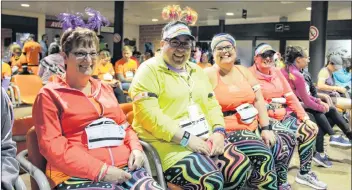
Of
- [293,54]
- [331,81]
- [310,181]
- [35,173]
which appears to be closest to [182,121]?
[35,173]

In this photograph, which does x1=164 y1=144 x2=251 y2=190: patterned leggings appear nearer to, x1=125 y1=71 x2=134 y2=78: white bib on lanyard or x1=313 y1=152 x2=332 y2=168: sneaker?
x1=313 y1=152 x2=332 y2=168: sneaker

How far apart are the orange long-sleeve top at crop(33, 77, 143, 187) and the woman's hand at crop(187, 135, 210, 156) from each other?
1.22 feet

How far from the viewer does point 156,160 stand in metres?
1.98

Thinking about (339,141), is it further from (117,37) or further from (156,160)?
(117,37)

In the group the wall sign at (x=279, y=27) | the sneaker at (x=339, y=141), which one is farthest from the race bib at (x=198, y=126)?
the wall sign at (x=279, y=27)

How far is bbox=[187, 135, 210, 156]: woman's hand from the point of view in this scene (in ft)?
6.72

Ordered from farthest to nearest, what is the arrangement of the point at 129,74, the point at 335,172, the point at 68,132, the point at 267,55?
the point at 129,74
the point at 335,172
the point at 267,55
the point at 68,132

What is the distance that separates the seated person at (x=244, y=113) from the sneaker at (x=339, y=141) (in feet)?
8.73

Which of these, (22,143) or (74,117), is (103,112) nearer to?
(74,117)

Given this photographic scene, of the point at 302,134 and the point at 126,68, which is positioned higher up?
the point at 126,68

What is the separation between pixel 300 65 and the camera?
12.3ft

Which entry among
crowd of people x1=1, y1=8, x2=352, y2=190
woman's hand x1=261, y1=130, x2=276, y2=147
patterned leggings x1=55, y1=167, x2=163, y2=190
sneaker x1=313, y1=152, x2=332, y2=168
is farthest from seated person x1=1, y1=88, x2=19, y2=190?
sneaker x1=313, y1=152, x2=332, y2=168

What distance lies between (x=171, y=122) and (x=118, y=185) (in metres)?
0.50

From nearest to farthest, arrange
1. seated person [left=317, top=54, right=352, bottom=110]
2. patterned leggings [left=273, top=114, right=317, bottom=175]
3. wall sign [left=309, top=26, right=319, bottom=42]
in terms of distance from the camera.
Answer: patterned leggings [left=273, top=114, right=317, bottom=175]
seated person [left=317, top=54, right=352, bottom=110]
wall sign [left=309, top=26, right=319, bottom=42]
